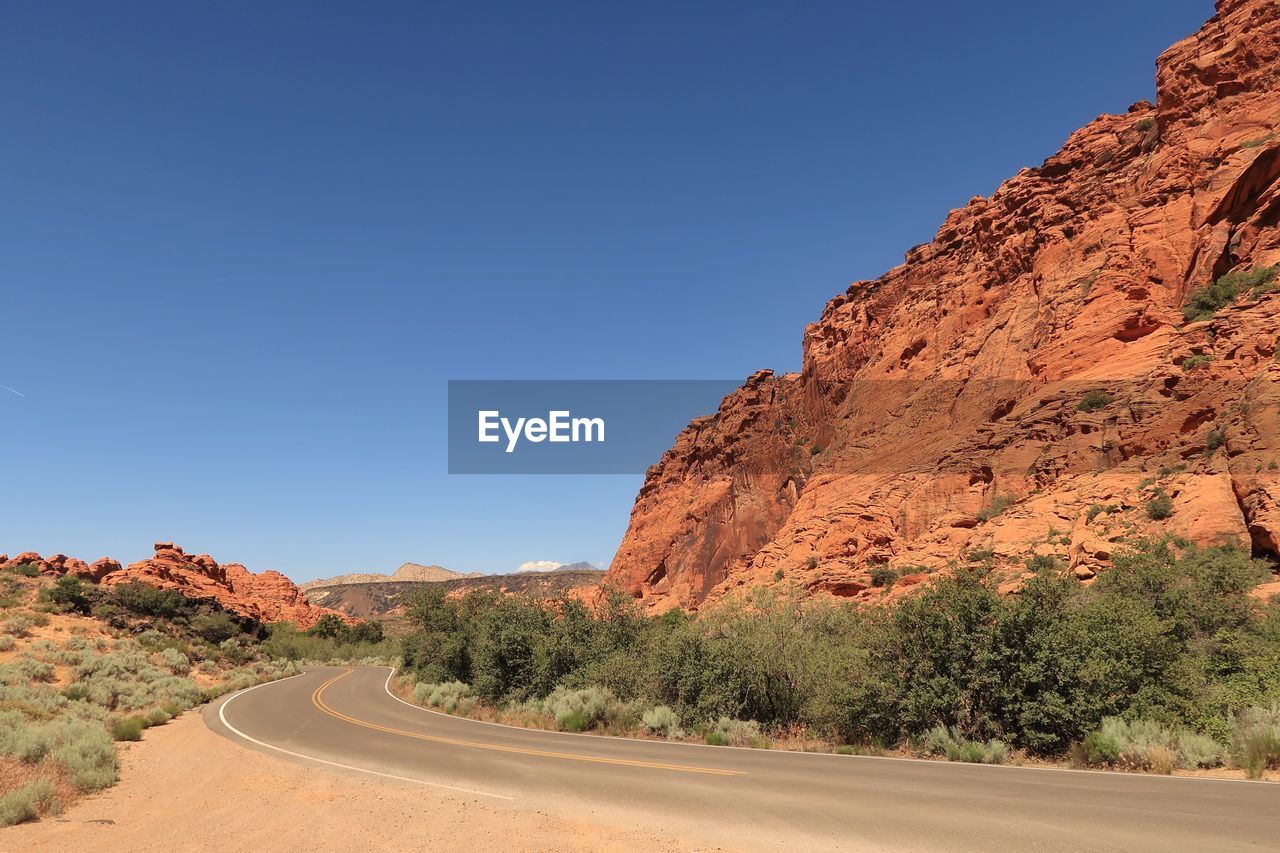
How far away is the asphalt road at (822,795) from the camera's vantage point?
23.7ft

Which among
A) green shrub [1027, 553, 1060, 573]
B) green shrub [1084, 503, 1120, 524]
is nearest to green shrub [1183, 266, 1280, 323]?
green shrub [1084, 503, 1120, 524]

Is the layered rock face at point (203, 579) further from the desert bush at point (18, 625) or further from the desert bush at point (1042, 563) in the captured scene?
the desert bush at point (1042, 563)

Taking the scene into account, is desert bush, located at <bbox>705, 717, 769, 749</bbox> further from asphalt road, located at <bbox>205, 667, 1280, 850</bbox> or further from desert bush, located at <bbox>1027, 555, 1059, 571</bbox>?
desert bush, located at <bbox>1027, 555, 1059, 571</bbox>

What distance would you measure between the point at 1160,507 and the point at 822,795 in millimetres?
22682

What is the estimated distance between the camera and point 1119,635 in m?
13.0

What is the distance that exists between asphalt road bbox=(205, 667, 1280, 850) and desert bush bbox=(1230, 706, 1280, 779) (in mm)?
1020

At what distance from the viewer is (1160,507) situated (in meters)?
25.1

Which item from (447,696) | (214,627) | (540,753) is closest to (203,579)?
(214,627)

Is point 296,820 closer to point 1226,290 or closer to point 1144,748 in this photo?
point 1144,748

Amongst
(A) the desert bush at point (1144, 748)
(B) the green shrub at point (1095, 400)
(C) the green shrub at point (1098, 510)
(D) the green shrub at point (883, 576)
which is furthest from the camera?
(D) the green shrub at point (883, 576)

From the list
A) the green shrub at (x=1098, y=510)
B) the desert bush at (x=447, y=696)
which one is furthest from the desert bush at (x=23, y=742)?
the green shrub at (x=1098, y=510)

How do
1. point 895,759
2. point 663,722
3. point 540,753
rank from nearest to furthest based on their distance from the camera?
point 895,759
point 540,753
point 663,722

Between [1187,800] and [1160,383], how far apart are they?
2708 cm

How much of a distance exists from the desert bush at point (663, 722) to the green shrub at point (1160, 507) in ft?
64.5
